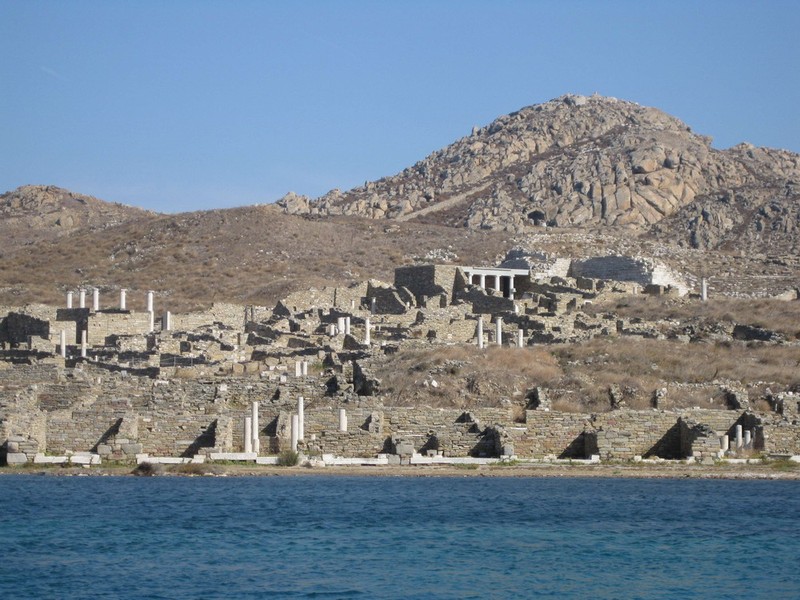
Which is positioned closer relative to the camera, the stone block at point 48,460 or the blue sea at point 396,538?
the blue sea at point 396,538

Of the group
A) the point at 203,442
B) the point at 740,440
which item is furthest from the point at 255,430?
the point at 740,440

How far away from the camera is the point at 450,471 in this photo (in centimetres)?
3638

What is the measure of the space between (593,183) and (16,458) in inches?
3763

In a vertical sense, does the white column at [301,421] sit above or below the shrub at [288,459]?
above

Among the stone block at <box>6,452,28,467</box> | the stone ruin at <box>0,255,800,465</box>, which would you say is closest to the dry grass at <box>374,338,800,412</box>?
the stone ruin at <box>0,255,800,465</box>

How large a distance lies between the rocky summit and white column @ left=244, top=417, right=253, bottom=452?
242 feet

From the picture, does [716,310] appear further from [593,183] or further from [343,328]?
[593,183]

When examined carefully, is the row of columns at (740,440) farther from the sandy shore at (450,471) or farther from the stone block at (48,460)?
the stone block at (48,460)

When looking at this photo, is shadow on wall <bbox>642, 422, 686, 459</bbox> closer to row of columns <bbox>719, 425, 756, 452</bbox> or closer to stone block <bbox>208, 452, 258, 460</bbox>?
row of columns <bbox>719, 425, 756, 452</bbox>

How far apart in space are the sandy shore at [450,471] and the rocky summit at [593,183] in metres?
70.7

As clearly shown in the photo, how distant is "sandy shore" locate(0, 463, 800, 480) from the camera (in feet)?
118

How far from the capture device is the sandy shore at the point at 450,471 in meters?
36.0

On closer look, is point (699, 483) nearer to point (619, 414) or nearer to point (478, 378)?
point (619, 414)

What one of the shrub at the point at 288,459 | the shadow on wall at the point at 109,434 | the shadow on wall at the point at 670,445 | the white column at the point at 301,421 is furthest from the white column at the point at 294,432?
the shadow on wall at the point at 670,445
